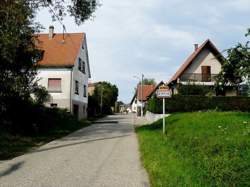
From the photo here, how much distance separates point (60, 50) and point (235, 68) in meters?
24.8

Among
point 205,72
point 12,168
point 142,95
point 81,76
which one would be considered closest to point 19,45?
point 12,168

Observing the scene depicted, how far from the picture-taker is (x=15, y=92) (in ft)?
63.9

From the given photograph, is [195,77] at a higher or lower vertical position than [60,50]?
lower

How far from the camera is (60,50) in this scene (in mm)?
41938

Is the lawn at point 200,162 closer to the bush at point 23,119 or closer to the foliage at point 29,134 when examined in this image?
the foliage at point 29,134

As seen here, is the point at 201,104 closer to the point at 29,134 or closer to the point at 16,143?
the point at 29,134

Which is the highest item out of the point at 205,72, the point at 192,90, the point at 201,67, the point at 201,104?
the point at 201,67

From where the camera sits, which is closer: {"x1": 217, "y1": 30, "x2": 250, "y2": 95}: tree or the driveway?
the driveway

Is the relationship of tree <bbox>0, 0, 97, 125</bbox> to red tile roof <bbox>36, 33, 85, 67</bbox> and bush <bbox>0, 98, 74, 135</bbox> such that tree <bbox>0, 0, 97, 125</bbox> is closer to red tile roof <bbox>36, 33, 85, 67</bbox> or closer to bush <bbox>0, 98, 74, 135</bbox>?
bush <bbox>0, 98, 74, 135</bbox>

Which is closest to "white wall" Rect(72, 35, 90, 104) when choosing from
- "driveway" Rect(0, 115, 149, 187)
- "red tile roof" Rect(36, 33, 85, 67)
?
"red tile roof" Rect(36, 33, 85, 67)

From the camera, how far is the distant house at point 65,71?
38906 millimetres

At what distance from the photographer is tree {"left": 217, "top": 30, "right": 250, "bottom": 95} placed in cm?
2012

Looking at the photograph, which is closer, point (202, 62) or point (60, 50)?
point (60, 50)

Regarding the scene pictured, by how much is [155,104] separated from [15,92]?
730 inches
